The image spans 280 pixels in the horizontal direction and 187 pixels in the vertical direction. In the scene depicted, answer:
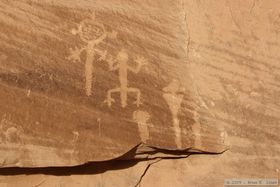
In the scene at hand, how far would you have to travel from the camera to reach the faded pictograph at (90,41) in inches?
87.2

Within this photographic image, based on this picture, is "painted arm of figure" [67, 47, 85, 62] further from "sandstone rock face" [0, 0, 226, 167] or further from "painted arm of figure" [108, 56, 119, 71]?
"painted arm of figure" [108, 56, 119, 71]

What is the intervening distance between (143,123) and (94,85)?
0.30m

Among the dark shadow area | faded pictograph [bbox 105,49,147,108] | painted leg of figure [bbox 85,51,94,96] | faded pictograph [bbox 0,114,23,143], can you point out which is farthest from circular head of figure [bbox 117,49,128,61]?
faded pictograph [bbox 0,114,23,143]

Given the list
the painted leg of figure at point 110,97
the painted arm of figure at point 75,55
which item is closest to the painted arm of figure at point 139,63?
the painted leg of figure at point 110,97

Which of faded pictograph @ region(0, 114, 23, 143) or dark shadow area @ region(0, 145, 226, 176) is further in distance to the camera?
dark shadow area @ region(0, 145, 226, 176)

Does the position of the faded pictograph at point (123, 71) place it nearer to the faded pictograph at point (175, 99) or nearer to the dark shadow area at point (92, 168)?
the faded pictograph at point (175, 99)

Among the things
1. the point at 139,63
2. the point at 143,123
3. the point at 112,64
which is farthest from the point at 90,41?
the point at 143,123

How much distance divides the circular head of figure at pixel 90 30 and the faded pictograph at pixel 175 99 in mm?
431

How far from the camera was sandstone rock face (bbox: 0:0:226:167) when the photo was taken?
85.2 inches

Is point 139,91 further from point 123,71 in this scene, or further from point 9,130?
point 9,130

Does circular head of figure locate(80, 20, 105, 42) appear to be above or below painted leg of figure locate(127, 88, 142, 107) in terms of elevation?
above

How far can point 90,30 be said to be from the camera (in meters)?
2.24

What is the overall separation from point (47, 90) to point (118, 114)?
0.36m

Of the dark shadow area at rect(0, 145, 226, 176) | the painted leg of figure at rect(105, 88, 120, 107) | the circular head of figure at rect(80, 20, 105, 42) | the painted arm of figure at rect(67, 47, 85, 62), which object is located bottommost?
the dark shadow area at rect(0, 145, 226, 176)
